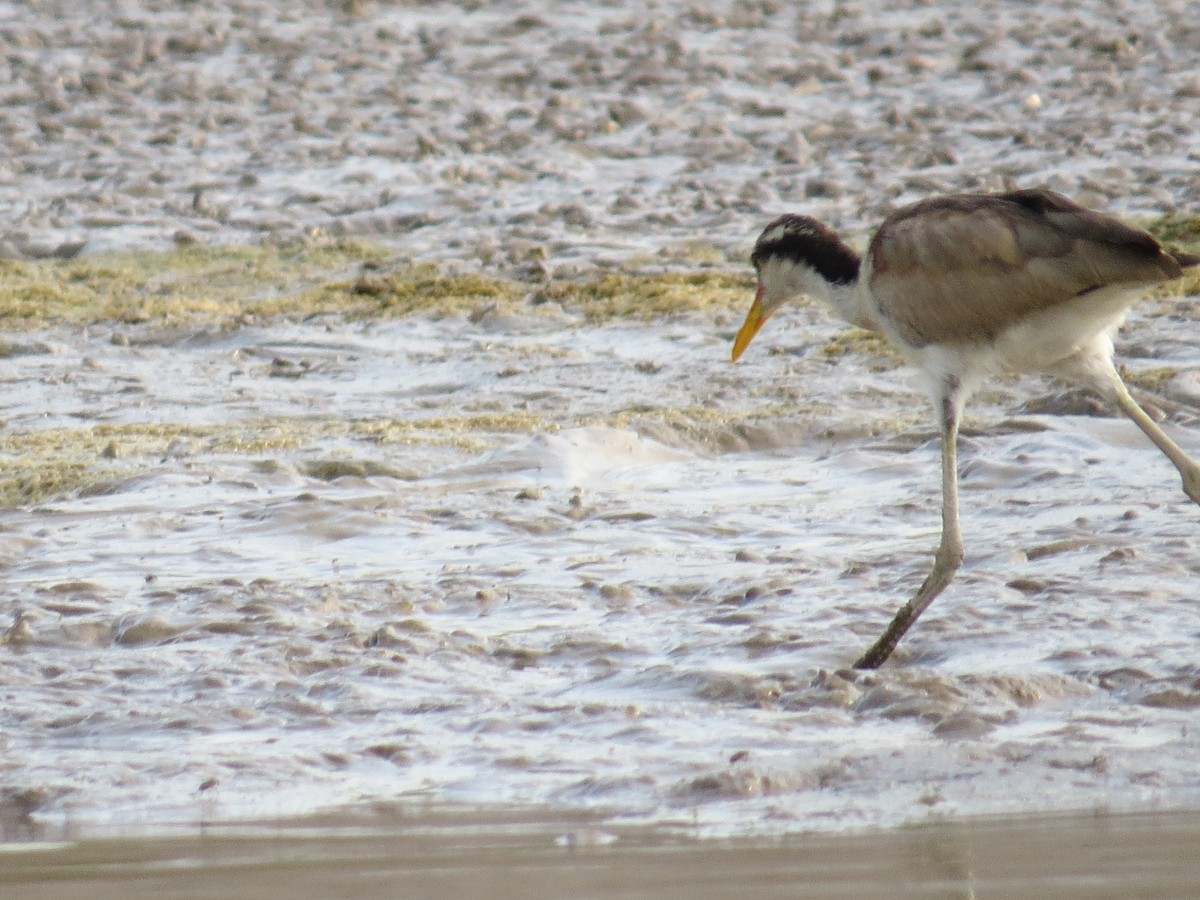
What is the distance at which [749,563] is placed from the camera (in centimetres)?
683

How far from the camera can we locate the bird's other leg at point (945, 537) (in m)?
5.78

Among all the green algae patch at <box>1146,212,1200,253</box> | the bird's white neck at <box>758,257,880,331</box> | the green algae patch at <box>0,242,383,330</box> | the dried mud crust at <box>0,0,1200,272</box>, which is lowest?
the green algae patch at <box>0,242,383,330</box>

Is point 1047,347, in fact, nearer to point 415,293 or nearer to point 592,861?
point 592,861

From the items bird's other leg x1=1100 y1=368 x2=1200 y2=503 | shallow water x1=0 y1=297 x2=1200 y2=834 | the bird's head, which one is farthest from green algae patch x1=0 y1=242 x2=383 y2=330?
bird's other leg x1=1100 y1=368 x2=1200 y2=503

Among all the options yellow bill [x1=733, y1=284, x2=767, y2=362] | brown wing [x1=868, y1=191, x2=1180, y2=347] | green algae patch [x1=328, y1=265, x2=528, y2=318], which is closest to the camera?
brown wing [x1=868, y1=191, x2=1180, y2=347]

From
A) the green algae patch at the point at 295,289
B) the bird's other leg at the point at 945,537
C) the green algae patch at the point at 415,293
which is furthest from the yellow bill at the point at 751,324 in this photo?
the green algae patch at the point at 415,293

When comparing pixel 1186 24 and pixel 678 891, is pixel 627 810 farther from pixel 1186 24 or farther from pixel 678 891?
pixel 1186 24

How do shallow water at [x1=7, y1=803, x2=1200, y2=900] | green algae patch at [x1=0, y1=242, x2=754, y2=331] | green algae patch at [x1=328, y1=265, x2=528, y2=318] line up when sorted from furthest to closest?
green algae patch at [x1=328, y1=265, x2=528, y2=318] → green algae patch at [x1=0, y1=242, x2=754, y2=331] → shallow water at [x1=7, y1=803, x2=1200, y2=900]

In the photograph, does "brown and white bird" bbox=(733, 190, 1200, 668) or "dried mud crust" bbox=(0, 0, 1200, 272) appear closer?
"brown and white bird" bbox=(733, 190, 1200, 668)

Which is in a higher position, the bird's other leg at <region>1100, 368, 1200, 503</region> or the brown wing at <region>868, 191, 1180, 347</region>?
the brown wing at <region>868, 191, 1180, 347</region>

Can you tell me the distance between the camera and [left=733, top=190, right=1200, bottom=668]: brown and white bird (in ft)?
18.2

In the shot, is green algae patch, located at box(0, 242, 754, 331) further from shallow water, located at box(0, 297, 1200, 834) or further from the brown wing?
the brown wing

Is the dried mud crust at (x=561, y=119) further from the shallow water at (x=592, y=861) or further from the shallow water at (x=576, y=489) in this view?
the shallow water at (x=592, y=861)

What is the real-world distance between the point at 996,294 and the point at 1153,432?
79 cm
